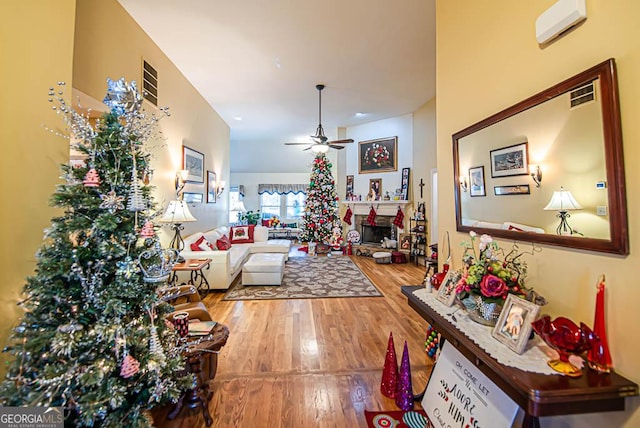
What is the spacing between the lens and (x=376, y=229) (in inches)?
296

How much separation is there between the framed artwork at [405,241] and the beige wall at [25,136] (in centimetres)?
628

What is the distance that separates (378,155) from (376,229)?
2.03 meters

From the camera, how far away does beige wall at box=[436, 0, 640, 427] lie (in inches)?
37.1

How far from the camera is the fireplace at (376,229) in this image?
23.3 feet

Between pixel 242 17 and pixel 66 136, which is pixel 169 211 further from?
pixel 242 17

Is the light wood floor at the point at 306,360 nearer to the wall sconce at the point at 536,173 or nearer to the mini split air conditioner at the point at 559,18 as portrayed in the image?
the wall sconce at the point at 536,173

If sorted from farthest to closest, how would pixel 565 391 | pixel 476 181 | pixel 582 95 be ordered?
pixel 476 181 < pixel 582 95 < pixel 565 391

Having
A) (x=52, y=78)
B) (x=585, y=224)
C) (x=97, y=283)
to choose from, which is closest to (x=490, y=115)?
(x=585, y=224)

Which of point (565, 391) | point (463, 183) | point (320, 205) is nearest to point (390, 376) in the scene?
point (565, 391)

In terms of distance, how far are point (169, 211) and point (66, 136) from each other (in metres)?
1.93

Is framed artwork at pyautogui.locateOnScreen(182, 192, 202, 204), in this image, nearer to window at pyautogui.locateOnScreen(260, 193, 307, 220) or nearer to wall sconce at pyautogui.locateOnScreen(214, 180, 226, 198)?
wall sconce at pyautogui.locateOnScreen(214, 180, 226, 198)

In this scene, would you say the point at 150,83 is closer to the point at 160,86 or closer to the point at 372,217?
the point at 160,86

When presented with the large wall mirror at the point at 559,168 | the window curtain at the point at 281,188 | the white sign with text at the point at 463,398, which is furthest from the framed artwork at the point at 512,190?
the window curtain at the point at 281,188

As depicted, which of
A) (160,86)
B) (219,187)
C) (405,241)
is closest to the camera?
(160,86)
